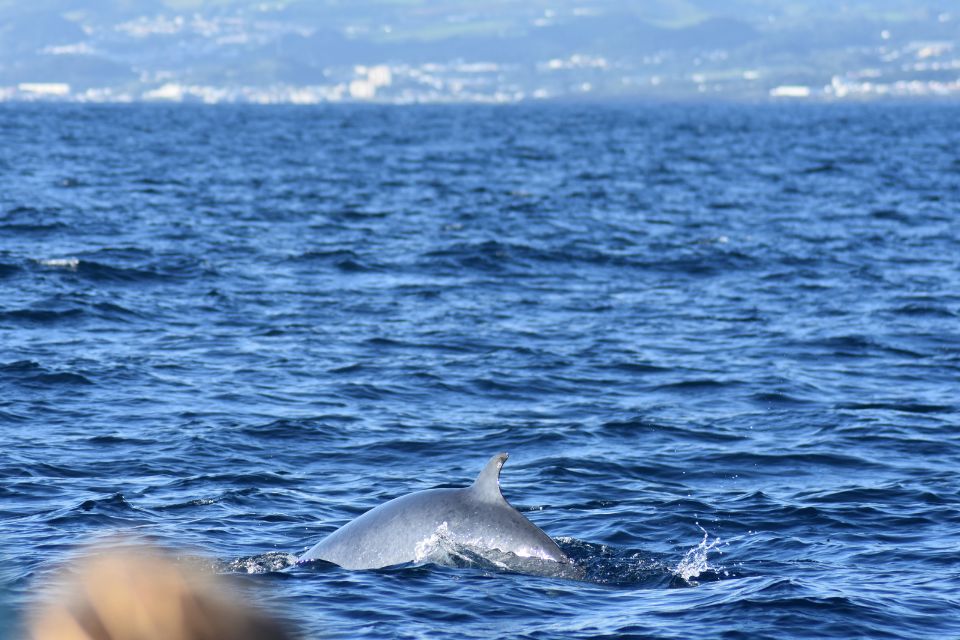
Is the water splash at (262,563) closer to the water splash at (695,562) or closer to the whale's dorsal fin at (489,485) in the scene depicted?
the whale's dorsal fin at (489,485)

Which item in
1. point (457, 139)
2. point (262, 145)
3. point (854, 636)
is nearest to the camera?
point (854, 636)

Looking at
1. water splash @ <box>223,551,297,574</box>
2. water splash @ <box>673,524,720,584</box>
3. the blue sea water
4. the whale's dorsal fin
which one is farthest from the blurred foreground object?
water splash @ <box>673,524,720,584</box>

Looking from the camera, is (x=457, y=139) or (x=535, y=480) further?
(x=457, y=139)

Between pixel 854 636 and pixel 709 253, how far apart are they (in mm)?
25097

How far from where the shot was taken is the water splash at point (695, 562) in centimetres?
1220

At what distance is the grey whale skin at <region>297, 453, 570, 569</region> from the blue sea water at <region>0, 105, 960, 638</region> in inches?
8.3

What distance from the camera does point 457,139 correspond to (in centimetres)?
10019

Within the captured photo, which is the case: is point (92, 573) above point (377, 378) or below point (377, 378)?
above

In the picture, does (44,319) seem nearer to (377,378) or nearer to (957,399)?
(377,378)

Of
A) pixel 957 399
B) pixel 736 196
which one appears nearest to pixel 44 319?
pixel 957 399

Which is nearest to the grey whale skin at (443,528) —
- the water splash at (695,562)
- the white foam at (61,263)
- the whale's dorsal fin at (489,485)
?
the whale's dorsal fin at (489,485)

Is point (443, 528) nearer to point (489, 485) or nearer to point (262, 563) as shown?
point (489, 485)

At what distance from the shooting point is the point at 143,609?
2.49 metres

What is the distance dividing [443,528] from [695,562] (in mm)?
2612
